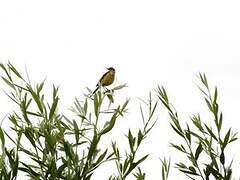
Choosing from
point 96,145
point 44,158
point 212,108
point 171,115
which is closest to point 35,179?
point 44,158

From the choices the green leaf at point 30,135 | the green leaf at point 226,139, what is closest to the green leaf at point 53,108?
the green leaf at point 30,135

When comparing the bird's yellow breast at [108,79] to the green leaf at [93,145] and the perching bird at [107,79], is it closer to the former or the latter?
the perching bird at [107,79]

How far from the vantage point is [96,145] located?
3.53 m

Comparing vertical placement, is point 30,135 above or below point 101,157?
above

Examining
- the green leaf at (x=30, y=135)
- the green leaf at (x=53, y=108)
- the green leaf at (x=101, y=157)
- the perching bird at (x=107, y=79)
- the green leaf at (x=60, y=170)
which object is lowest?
the green leaf at (x=60, y=170)

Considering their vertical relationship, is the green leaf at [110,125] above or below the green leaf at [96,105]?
below

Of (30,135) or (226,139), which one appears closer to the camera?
(30,135)

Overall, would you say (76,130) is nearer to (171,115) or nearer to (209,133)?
(171,115)

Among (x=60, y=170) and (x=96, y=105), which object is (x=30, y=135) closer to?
(x=60, y=170)

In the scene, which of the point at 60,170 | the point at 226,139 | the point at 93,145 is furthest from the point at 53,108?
the point at 226,139

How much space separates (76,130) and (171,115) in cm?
93

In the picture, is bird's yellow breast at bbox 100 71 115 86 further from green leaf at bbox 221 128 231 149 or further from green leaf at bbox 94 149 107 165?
green leaf at bbox 221 128 231 149

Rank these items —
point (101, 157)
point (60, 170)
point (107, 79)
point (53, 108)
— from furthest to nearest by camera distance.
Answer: point (107, 79), point (53, 108), point (101, 157), point (60, 170)

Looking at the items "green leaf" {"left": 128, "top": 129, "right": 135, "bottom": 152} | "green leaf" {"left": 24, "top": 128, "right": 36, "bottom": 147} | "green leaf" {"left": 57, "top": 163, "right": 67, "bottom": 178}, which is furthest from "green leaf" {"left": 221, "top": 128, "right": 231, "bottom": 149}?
"green leaf" {"left": 24, "top": 128, "right": 36, "bottom": 147}
